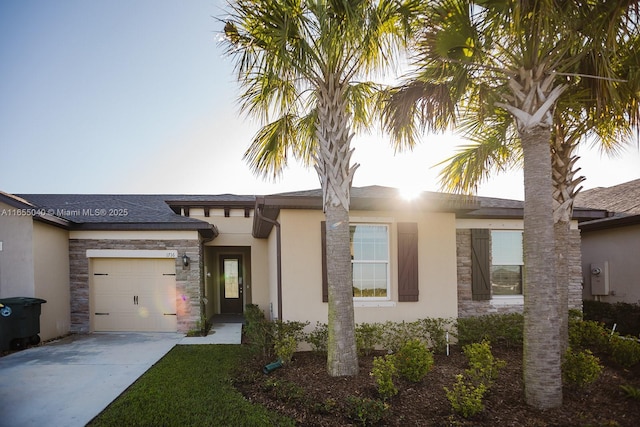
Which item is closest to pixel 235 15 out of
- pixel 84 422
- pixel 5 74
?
pixel 84 422

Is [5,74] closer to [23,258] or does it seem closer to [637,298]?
[23,258]

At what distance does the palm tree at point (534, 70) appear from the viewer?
4.51 meters

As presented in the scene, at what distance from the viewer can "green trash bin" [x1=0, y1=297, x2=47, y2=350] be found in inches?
325

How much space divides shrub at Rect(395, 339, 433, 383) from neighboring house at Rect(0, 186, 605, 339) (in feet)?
8.21

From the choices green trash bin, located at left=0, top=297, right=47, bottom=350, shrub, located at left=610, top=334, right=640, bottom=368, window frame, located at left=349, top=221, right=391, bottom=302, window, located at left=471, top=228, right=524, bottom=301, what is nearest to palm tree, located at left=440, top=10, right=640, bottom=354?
shrub, located at left=610, top=334, right=640, bottom=368

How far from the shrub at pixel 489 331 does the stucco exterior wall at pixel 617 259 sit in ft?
16.4

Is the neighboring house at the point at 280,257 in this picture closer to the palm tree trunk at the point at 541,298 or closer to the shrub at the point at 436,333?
the shrub at the point at 436,333

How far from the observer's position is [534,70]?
4.86 metres

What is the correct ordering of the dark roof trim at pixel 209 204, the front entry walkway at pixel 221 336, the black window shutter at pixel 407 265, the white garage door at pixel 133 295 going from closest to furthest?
1. the black window shutter at pixel 407 265
2. the front entry walkway at pixel 221 336
3. the white garage door at pixel 133 295
4. the dark roof trim at pixel 209 204

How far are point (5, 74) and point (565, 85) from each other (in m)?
10.3

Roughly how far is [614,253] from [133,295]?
44.7 ft

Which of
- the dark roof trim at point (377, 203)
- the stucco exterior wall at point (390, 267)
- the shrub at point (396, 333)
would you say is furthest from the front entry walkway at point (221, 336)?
the shrub at point (396, 333)

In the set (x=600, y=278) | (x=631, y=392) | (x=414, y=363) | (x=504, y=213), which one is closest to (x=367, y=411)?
(x=414, y=363)

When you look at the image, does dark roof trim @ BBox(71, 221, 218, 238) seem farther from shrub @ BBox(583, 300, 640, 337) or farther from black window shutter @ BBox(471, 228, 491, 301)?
shrub @ BBox(583, 300, 640, 337)
